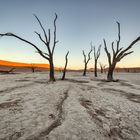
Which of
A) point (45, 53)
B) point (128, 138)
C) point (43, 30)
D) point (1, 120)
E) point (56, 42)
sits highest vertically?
point (43, 30)

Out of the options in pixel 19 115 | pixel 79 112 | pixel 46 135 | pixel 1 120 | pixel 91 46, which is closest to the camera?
pixel 46 135

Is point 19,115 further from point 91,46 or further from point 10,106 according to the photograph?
point 91,46

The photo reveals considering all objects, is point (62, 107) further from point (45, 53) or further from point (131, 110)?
point (45, 53)

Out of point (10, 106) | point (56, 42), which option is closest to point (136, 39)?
point (56, 42)

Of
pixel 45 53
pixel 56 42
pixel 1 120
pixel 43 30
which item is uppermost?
→ pixel 43 30

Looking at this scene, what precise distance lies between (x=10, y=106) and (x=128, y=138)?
3570 mm

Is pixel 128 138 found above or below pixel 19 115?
below

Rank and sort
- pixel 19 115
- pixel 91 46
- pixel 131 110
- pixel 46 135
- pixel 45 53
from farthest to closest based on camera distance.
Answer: pixel 91 46 < pixel 45 53 < pixel 131 110 < pixel 19 115 < pixel 46 135

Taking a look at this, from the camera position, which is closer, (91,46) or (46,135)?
(46,135)

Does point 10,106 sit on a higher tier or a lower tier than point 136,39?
lower

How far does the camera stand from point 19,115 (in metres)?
4.42

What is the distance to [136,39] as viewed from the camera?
14164 mm

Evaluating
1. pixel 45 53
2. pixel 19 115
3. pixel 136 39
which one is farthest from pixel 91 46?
pixel 19 115

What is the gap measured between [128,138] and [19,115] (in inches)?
111
